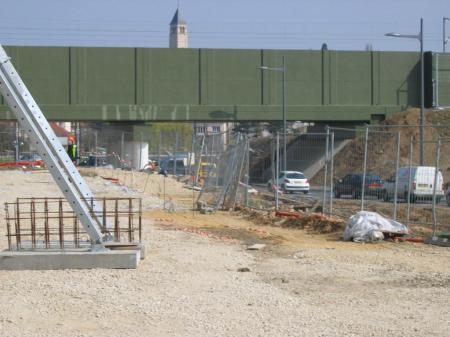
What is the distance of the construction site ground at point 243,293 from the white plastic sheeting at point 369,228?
1.24 ft

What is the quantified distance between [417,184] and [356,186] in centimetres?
253

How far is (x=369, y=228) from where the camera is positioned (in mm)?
16750

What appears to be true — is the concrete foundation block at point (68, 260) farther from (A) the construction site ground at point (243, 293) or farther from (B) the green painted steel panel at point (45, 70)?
(B) the green painted steel panel at point (45, 70)

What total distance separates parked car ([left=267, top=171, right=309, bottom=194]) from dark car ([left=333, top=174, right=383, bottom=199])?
168 inches

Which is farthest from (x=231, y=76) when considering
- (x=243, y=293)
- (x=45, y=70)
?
(x=243, y=293)

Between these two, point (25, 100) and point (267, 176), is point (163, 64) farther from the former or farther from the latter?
point (25, 100)

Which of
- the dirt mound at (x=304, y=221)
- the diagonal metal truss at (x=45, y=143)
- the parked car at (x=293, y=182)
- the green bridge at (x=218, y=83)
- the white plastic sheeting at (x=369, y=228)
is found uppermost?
the green bridge at (x=218, y=83)

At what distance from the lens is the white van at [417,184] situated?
18.5 m

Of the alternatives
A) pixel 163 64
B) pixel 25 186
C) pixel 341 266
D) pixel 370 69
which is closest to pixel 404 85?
pixel 370 69

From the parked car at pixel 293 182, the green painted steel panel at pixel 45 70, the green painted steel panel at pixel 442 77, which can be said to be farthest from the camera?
the green painted steel panel at pixel 442 77

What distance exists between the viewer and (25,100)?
39.9 feet

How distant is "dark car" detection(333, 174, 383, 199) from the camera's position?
20047 millimetres

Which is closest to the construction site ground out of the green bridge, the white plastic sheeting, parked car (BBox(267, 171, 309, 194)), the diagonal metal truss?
the white plastic sheeting

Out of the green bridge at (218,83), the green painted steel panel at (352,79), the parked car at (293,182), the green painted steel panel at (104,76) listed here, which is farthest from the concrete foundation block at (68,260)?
the green painted steel panel at (352,79)
